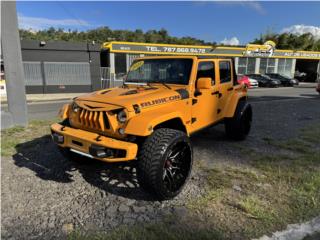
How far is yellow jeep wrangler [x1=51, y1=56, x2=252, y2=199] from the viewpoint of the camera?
11.0 feet

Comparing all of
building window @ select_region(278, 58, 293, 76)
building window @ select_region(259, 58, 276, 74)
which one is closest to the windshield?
building window @ select_region(259, 58, 276, 74)

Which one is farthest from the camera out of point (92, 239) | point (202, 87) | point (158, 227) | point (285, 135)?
point (285, 135)

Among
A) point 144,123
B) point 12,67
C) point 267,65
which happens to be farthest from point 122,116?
point 267,65

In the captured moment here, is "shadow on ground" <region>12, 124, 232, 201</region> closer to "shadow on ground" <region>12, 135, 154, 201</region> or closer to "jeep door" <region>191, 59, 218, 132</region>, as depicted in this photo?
"shadow on ground" <region>12, 135, 154, 201</region>

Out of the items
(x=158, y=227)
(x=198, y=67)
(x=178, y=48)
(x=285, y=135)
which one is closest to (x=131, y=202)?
(x=158, y=227)

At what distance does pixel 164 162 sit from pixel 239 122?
305 cm

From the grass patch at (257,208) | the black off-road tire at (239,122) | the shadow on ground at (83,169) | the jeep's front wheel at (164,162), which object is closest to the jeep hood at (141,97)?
the jeep's front wheel at (164,162)

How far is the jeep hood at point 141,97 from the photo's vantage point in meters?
3.70

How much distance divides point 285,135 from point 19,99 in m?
7.12

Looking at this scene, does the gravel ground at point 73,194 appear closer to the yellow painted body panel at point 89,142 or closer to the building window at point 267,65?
the yellow painted body panel at point 89,142

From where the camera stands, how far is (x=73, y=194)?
3.86 meters

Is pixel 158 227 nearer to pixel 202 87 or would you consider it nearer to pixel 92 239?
pixel 92 239

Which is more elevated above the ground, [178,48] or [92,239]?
[178,48]

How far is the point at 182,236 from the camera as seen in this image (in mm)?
2938
